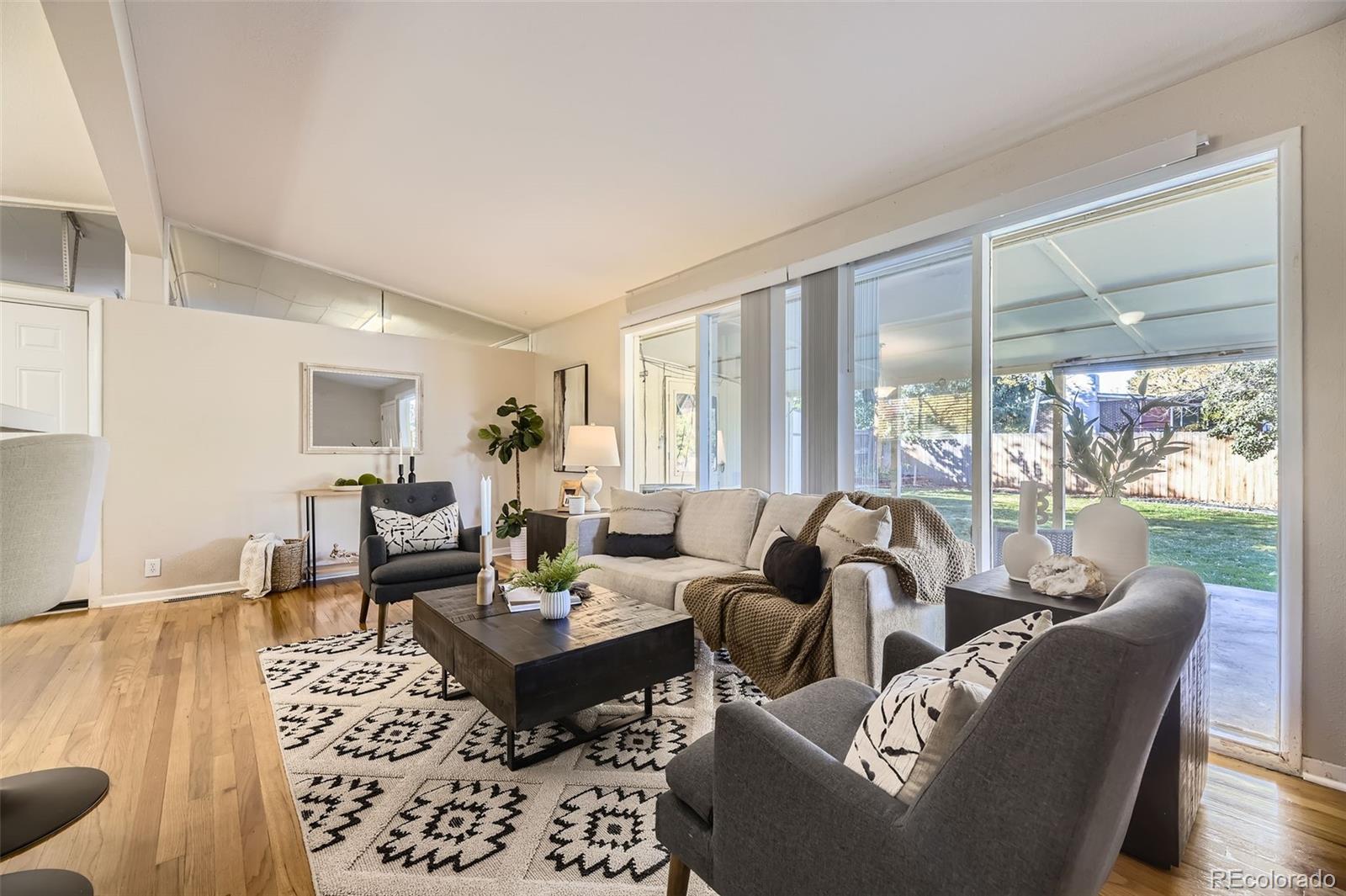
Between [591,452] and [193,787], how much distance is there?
308cm

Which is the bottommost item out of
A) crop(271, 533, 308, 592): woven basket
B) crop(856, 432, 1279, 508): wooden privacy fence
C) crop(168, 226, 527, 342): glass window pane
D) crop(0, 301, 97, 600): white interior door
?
crop(271, 533, 308, 592): woven basket

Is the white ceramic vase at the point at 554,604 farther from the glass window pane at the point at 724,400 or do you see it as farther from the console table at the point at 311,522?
the console table at the point at 311,522

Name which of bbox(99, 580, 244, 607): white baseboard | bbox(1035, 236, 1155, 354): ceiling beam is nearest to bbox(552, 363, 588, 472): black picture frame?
bbox(99, 580, 244, 607): white baseboard

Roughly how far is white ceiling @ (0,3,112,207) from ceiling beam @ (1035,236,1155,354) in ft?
15.0

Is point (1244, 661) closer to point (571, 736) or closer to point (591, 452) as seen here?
point (571, 736)

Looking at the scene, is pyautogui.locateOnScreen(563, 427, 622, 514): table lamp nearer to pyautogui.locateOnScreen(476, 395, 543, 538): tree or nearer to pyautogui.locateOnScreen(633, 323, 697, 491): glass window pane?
pyautogui.locateOnScreen(633, 323, 697, 491): glass window pane

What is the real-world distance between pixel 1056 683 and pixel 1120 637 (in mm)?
89

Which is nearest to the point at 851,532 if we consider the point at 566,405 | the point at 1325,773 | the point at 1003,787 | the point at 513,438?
the point at 1325,773

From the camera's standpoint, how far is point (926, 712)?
865mm

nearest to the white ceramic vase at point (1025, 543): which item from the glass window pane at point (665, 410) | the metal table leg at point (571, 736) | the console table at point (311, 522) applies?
the metal table leg at point (571, 736)

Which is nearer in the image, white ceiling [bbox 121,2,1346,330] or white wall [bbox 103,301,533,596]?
white ceiling [bbox 121,2,1346,330]

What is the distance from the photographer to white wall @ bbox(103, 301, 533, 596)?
13.8ft

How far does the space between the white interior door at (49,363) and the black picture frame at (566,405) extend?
11.8ft

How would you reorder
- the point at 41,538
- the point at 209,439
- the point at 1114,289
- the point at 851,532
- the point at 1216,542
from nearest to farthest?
the point at 41,538 → the point at 1216,542 → the point at 1114,289 → the point at 851,532 → the point at 209,439
